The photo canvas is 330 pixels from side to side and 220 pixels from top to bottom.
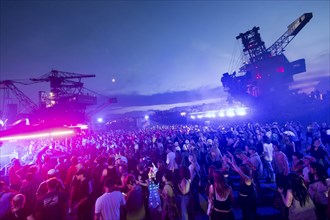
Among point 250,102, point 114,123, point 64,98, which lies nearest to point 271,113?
point 250,102

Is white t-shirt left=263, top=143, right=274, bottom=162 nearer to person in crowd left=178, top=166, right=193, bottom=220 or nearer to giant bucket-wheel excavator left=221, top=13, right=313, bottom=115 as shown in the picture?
person in crowd left=178, top=166, right=193, bottom=220

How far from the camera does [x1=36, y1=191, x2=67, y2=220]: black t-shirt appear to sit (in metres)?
5.03

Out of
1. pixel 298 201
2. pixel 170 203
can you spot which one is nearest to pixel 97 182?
pixel 170 203

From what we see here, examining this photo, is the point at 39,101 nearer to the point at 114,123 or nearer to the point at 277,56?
the point at 114,123

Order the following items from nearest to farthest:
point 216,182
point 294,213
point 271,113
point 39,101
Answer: point 294,213, point 216,182, point 271,113, point 39,101

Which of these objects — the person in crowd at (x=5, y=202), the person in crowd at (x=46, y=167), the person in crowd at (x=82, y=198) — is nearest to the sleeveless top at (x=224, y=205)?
the person in crowd at (x=82, y=198)

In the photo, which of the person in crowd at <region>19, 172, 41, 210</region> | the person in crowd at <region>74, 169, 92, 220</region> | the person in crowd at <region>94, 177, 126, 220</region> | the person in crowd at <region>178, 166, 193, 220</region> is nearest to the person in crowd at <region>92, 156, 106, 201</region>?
the person in crowd at <region>74, 169, 92, 220</region>

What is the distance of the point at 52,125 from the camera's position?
869cm

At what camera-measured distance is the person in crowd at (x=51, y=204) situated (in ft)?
16.4

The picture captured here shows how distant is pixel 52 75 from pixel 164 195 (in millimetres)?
58339

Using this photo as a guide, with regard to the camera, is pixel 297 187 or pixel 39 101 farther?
pixel 39 101

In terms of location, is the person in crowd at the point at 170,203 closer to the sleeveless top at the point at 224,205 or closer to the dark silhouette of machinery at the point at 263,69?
the sleeveless top at the point at 224,205

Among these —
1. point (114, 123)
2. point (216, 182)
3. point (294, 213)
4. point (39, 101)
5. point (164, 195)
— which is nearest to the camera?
point (294, 213)

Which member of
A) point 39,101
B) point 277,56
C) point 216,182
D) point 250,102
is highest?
point 277,56
